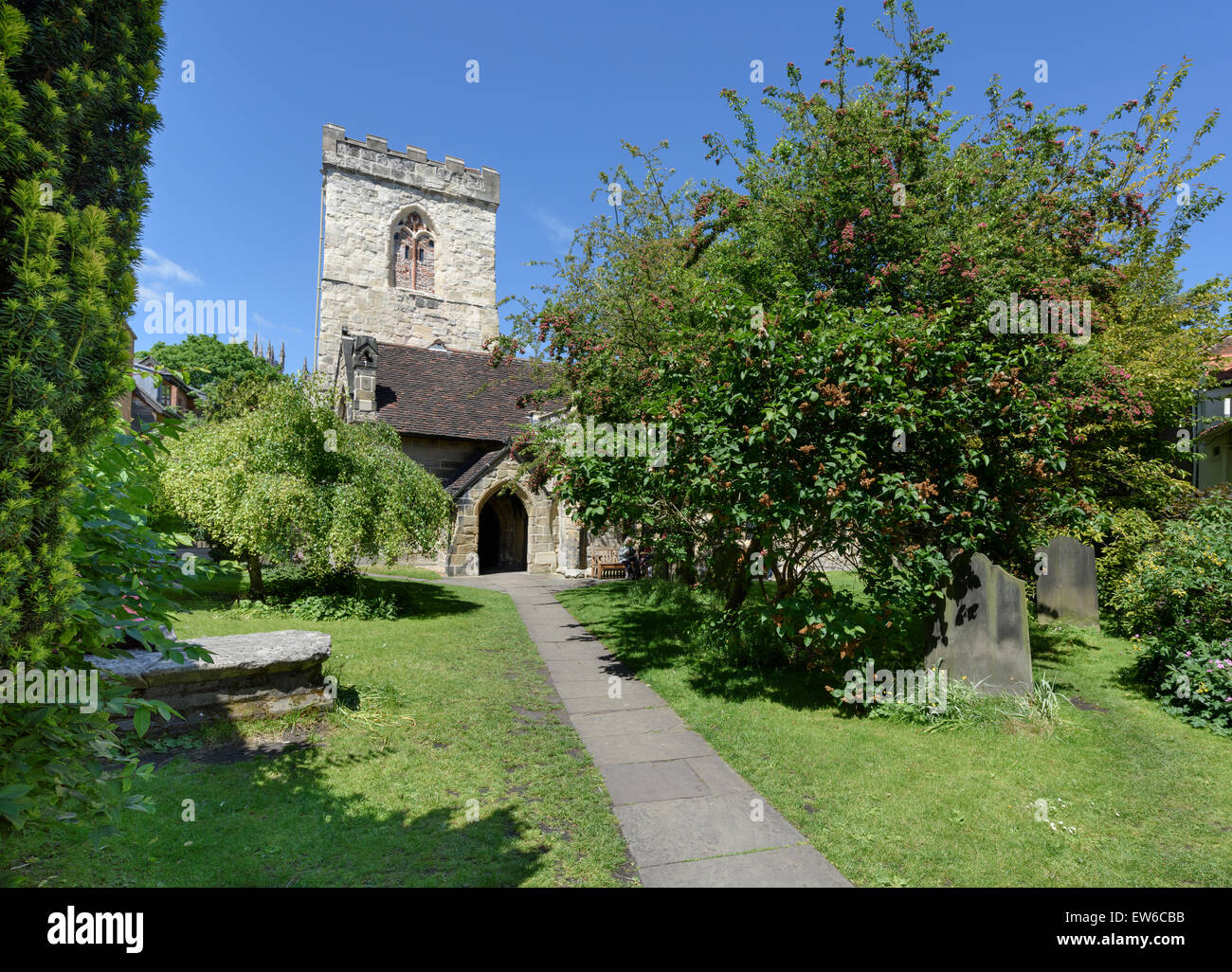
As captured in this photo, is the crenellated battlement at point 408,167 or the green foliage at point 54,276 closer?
the green foliage at point 54,276

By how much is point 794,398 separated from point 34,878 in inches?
256

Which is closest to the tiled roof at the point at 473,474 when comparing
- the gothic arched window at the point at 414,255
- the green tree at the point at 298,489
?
the green tree at the point at 298,489

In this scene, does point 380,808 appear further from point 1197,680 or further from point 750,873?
point 1197,680

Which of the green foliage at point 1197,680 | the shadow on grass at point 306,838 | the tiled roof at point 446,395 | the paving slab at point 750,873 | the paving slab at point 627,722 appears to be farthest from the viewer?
the tiled roof at point 446,395

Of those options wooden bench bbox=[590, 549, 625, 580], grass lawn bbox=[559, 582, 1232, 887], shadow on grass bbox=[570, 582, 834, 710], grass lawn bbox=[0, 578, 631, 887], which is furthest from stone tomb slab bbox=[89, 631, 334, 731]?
wooden bench bbox=[590, 549, 625, 580]

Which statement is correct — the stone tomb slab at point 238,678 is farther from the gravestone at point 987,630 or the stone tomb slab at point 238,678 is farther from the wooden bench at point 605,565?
the wooden bench at point 605,565

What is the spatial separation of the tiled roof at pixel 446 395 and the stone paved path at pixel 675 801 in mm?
15952

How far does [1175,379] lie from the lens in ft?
36.5

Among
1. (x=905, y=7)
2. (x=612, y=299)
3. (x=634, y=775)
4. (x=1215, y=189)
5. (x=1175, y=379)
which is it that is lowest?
(x=634, y=775)

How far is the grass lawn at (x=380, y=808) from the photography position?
384 cm

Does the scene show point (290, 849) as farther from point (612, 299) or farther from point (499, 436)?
point (499, 436)

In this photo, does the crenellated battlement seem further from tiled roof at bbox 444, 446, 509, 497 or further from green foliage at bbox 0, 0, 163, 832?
green foliage at bbox 0, 0, 163, 832

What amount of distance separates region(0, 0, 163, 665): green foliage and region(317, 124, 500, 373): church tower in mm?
33486

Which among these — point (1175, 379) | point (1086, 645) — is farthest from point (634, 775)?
point (1175, 379)
